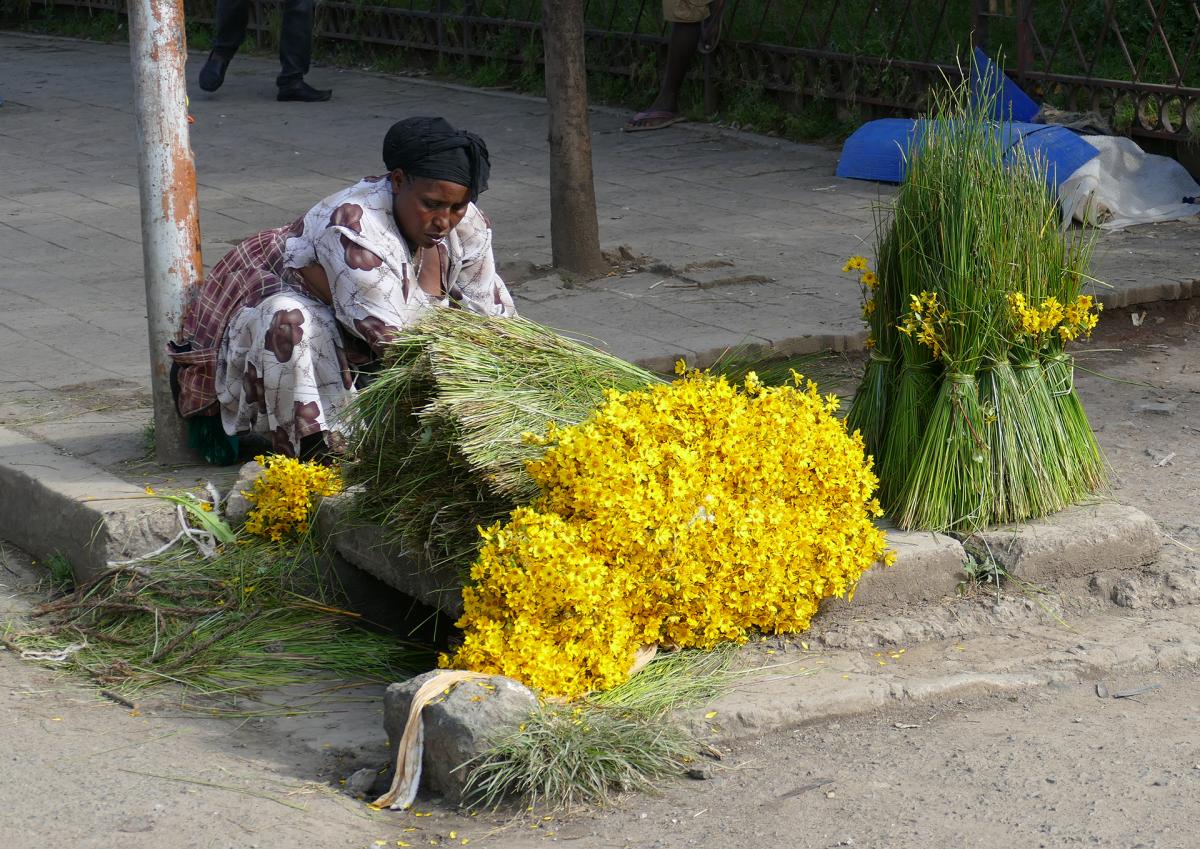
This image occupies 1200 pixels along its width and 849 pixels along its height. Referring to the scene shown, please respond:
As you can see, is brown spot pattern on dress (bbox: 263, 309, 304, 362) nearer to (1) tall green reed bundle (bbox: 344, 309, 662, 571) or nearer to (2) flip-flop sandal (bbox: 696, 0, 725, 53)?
(1) tall green reed bundle (bbox: 344, 309, 662, 571)

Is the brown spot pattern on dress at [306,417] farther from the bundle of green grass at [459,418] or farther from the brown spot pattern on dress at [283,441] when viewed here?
the bundle of green grass at [459,418]

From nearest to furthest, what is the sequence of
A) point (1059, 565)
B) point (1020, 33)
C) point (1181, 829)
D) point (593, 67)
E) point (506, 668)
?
point (1181, 829)
point (506, 668)
point (1059, 565)
point (1020, 33)
point (593, 67)

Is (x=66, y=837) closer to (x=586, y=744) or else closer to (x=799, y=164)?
(x=586, y=744)

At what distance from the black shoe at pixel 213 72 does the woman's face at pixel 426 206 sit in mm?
8066

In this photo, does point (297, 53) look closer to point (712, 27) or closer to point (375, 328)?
point (712, 27)

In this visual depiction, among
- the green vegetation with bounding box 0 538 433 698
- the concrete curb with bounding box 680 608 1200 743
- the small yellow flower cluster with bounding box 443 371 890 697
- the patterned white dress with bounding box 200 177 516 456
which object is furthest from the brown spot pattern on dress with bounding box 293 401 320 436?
the concrete curb with bounding box 680 608 1200 743

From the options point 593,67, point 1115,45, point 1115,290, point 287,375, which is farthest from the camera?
point 593,67

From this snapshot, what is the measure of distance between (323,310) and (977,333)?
1.76m

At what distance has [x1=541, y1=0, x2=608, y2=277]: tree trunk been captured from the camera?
6.66 metres

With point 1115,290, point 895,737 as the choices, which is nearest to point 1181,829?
point 895,737

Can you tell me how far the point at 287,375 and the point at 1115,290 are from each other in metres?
3.68

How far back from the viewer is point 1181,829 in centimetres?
278

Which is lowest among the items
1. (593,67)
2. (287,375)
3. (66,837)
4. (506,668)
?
(66,837)

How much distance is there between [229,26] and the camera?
460 inches
